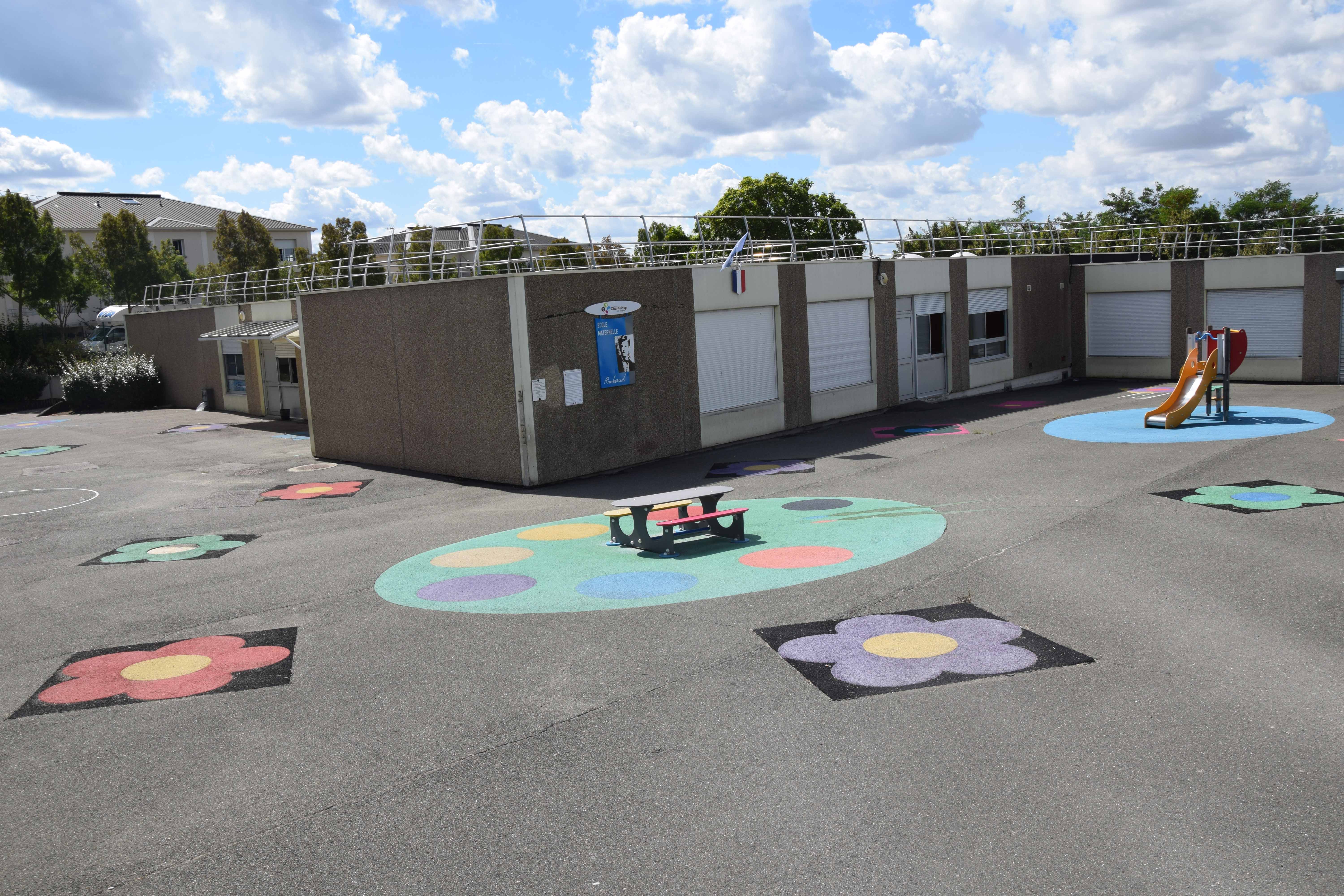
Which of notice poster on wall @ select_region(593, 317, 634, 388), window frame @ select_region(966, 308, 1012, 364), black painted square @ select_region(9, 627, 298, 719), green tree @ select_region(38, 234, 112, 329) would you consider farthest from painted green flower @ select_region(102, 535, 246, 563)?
green tree @ select_region(38, 234, 112, 329)

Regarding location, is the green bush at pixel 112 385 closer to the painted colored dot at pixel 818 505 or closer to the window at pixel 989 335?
the window at pixel 989 335

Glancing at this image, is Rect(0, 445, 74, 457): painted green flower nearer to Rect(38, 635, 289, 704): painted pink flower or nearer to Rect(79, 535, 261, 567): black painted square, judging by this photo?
Rect(79, 535, 261, 567): black painted square

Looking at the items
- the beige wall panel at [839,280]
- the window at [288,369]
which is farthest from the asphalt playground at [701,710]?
the window at [288,369]

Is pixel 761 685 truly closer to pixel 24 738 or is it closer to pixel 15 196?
pixel 24 738

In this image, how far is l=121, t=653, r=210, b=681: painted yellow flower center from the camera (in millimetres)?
7480

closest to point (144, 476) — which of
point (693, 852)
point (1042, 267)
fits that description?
point (693, 852)

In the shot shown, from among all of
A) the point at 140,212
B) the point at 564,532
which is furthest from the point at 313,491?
the point at 140,212

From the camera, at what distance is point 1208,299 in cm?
2711

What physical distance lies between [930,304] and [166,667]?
70.0ft

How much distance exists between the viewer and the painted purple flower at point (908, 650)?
679cm

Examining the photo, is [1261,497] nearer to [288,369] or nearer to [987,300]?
[987,300]

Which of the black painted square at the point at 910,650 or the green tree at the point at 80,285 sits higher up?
the green tree at the point at 80,285

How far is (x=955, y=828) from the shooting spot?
4.72m

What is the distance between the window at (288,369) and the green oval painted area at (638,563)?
56.9 feet
